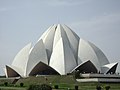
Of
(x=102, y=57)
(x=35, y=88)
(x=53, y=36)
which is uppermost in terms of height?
(x=53, y=36)

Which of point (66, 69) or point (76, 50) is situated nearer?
point (66, 69)

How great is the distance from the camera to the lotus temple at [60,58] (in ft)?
147

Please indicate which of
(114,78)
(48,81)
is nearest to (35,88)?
(48,81)

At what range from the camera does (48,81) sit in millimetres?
38969

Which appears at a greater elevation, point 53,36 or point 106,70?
point 53,36

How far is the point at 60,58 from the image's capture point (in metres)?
44.7

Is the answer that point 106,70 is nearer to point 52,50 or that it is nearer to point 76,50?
point 76,50

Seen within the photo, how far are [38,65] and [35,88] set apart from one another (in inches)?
1084

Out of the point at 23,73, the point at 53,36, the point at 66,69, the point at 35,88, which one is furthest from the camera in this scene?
the point at 53,36

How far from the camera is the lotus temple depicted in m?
44.9

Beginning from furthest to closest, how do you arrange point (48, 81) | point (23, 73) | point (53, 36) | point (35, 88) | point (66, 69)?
point (53, 36), point (23, 73), point (66, 69), point (48, 81), point (35, 88)

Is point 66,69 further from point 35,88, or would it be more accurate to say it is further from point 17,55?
point 35,88

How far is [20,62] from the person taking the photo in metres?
48.7

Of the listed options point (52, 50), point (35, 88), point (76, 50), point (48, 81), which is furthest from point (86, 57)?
point (35, 88)
